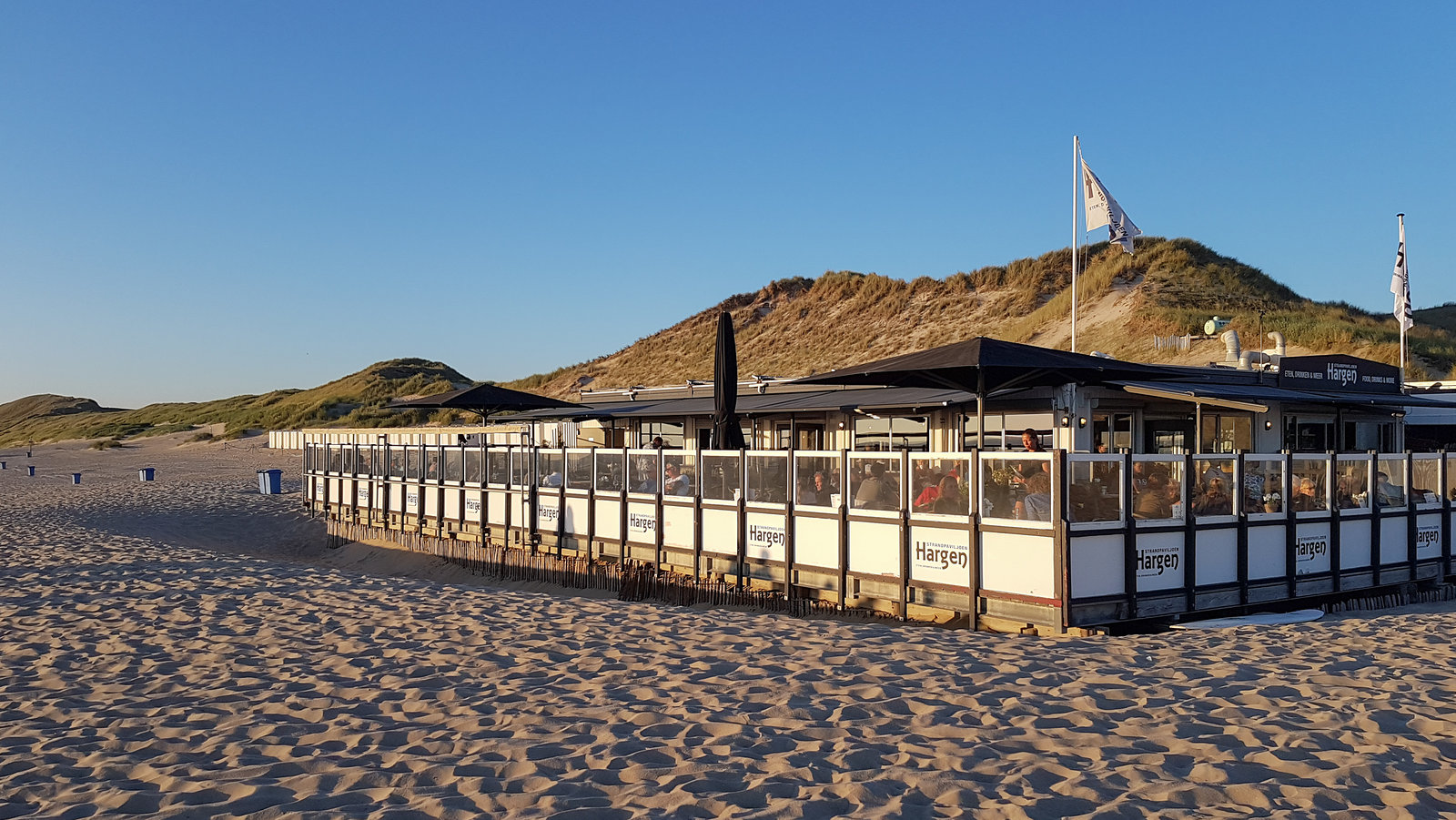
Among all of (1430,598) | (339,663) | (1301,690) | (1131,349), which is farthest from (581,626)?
(1131,349)

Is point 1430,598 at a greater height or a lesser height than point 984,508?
lesser

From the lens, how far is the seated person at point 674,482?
12.5 meters

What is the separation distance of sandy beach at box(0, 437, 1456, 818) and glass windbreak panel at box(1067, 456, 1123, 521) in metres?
1.12

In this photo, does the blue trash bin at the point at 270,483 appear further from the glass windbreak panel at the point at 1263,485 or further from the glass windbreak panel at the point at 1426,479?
Answer: the glass windbreak panel at the point at 1426,479

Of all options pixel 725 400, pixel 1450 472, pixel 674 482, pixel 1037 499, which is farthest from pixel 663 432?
pixel 1450 472

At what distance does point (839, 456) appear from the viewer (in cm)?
1056

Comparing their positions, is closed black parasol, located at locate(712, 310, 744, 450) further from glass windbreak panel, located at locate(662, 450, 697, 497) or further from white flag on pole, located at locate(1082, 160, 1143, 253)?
white flag on pole, located at locate(1082, 160, 1143, 253)

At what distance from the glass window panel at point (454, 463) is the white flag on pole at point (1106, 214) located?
547 inches

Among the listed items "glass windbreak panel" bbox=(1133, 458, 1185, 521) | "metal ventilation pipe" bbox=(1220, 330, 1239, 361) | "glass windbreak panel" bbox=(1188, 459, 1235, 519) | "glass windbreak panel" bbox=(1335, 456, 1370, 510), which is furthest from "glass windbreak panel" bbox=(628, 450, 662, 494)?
"metal ventilation pipe" bbox=(1220, 330, 1239, 361)

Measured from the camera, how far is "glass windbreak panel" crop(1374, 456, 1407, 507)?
11141 mm

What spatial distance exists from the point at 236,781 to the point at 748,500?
751 cm

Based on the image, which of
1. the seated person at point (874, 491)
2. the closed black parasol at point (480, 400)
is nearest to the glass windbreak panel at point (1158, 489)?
the seated person at point (874, 491)

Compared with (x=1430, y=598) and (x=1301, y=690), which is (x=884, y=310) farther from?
(x=1301, y=690)

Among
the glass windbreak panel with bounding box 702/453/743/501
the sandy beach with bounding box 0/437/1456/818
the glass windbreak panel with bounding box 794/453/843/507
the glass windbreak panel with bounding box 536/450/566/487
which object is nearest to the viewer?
the sandy beach with bounding box 0/437/1456/818
